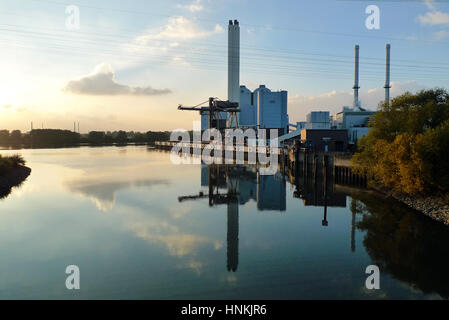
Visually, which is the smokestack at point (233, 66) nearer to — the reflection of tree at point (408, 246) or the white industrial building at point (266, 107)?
A: the white industrial building at point (266, 107)

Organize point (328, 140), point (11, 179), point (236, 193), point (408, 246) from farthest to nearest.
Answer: point (328, 140)
point (11, 179)
point (236, 193)
point (408, 246)

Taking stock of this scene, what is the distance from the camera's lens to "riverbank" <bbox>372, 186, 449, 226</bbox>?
13.0 metres

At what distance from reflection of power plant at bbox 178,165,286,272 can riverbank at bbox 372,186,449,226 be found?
6.11m

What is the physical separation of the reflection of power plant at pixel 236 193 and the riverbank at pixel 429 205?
611 centimetres

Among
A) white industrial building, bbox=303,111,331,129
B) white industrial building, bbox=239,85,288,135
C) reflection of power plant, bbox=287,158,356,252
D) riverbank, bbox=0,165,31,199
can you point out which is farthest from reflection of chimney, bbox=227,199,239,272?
white industrial building, bbox=239,85,288,135

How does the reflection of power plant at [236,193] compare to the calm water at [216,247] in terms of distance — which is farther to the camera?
the reflection of power plant at [236,193]

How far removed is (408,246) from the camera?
33.9 feet

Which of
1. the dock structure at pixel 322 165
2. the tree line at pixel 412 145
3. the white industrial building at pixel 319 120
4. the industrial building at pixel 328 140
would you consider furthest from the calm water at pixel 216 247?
the white industrial building at pixel 319 120

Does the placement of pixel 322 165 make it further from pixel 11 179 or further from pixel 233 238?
pixel 11 179

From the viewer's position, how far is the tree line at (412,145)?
1445 centimetres

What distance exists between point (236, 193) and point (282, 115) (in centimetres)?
5222

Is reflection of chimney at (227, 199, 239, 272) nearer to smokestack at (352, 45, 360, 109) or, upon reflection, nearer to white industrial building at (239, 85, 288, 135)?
smokestack at (352, 45, 360, 109)

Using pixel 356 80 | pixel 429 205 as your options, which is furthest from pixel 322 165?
pixel 356 80
